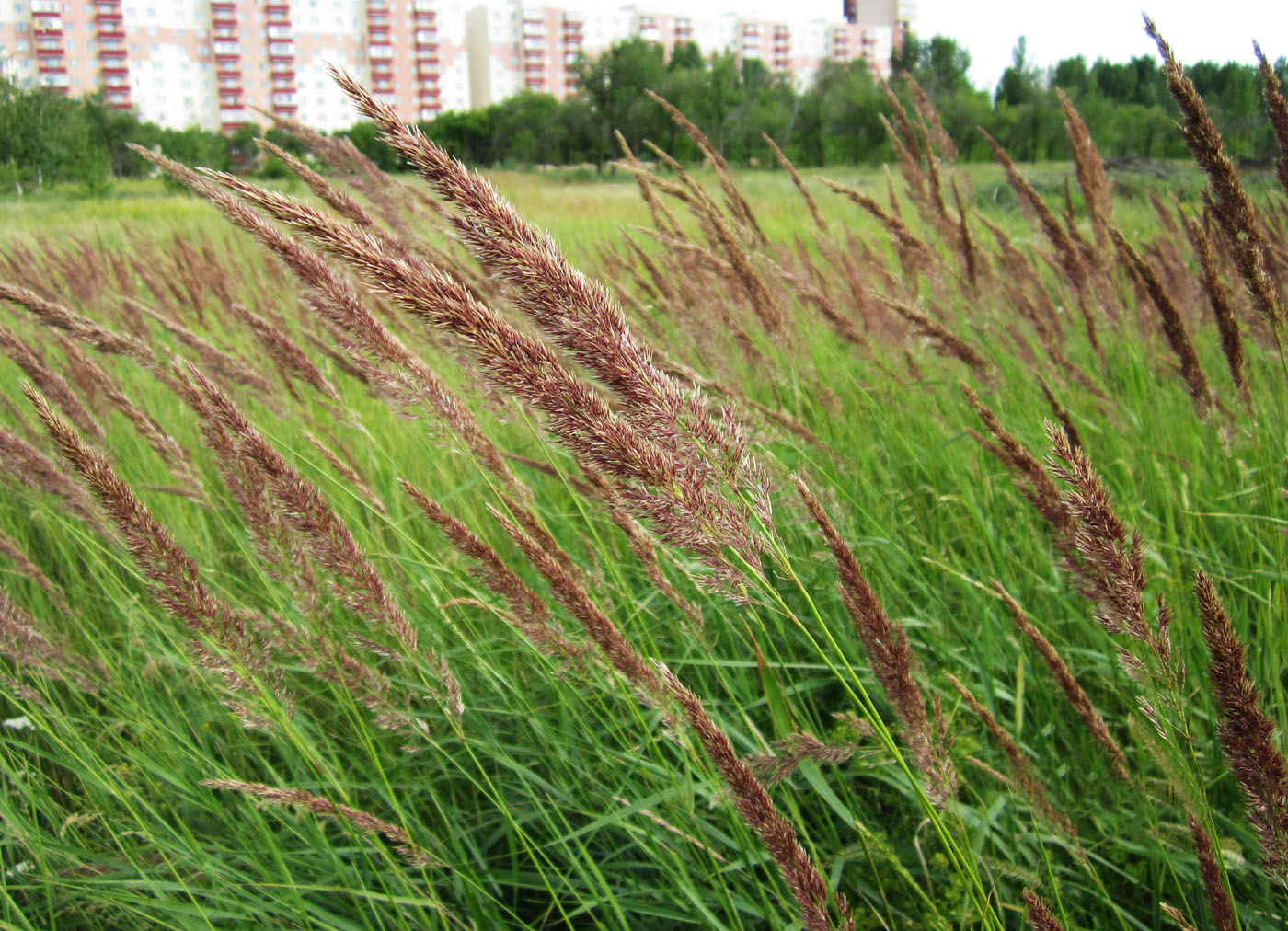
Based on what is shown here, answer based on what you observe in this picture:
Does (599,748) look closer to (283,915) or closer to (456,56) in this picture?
(283,915)

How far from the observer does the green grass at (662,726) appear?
119 centimetres

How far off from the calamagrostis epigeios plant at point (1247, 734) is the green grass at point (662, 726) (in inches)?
8.6

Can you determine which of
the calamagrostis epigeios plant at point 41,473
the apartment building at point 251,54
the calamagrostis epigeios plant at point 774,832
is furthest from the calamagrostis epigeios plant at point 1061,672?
the apartment building at point 251,54

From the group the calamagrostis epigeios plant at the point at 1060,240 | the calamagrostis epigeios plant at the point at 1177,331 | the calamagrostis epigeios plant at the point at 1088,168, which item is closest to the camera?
the calamagrostis epigeios plant at the point at 1177,331

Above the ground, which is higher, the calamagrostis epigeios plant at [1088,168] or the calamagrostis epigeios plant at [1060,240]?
the calamagrostis epigeios plant at [1088,168]

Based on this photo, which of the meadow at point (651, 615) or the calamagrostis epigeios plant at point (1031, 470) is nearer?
the meadow at point (651, 615)

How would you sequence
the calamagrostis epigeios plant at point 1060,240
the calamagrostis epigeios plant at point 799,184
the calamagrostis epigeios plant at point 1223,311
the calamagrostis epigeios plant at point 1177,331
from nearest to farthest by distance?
the calamagrostis epigeios plant at point 1223,311, the calamagrostis epigeios plant at point 1177,331, the calamagrostis epigeios plant at point 1060,240, the calamagrostis epigeios plant at point 799,184

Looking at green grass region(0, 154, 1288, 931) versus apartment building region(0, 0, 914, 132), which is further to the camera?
apartment building region(0, 0, 914, 132)

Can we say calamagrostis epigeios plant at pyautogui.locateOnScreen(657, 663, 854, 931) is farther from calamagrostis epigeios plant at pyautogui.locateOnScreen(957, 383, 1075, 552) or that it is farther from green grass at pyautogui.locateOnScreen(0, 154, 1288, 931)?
calamagrostis epigeios plant at pyautogui.locateOnScreen(957, 383, 1075, 552)

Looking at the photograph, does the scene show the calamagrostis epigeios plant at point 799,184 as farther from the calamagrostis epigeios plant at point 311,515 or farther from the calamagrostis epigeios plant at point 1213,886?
the calamagrostis epigeios plant at point 1213,886

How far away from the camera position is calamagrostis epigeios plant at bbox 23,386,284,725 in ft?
2.71

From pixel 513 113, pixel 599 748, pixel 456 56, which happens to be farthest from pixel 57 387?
pixel 456 56

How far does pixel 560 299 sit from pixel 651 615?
59.1 inches

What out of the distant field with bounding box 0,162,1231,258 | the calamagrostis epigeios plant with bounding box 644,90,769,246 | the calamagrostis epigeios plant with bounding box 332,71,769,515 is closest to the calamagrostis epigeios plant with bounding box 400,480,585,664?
the calamagrostis epigeios plant with bounding box 332,71,769,515
